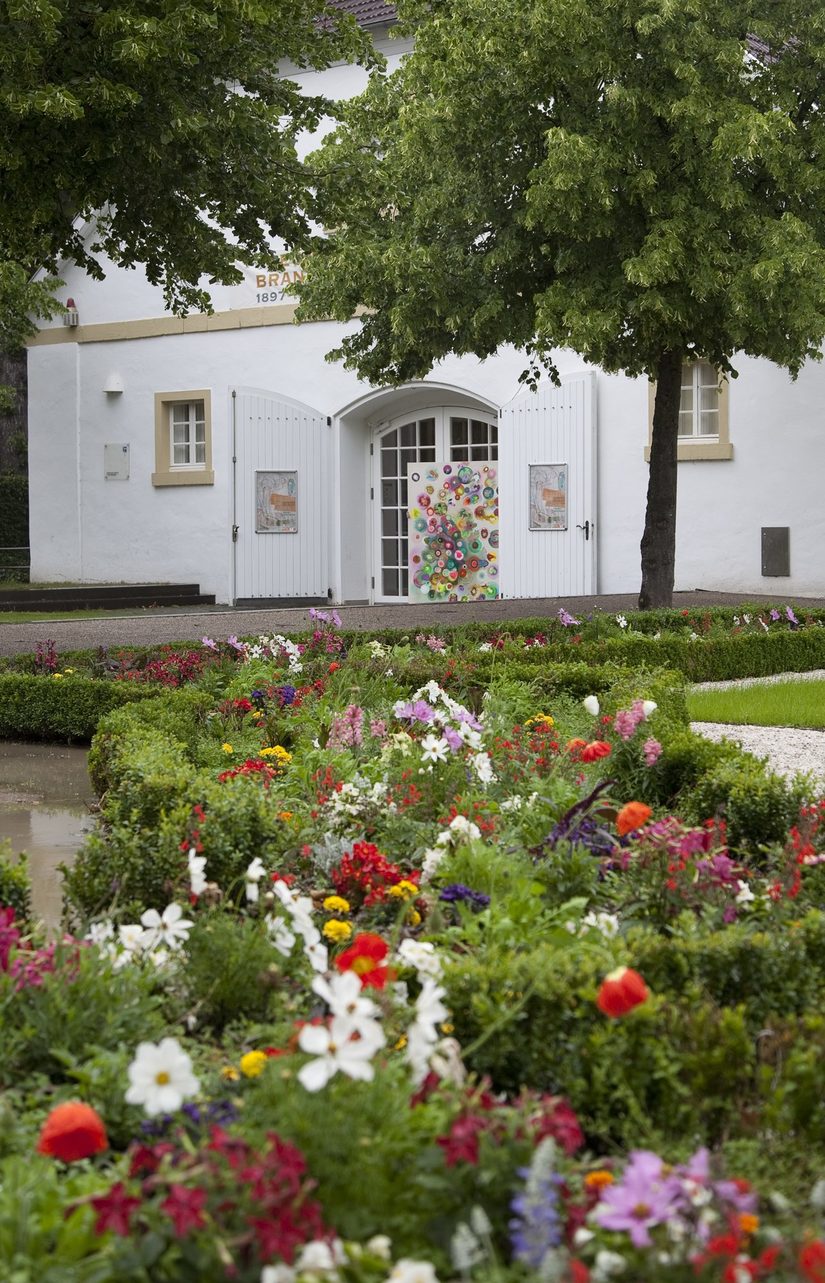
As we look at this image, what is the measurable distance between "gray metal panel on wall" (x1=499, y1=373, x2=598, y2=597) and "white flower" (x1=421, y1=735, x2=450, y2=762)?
41.6ft

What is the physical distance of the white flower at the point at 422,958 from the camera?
2859mm

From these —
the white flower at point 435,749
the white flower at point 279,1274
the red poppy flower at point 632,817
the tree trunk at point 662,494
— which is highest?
the tree trunk at point 662,494

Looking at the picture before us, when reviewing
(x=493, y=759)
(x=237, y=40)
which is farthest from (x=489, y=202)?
(x=493, y=759)

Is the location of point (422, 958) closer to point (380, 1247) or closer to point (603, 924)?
point (603, 924)

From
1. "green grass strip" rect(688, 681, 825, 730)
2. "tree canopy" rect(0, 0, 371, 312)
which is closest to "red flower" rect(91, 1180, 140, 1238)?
"green grass strip" rect(688, 681, 825, 730)

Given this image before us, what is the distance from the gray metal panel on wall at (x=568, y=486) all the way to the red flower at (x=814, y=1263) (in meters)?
15.9

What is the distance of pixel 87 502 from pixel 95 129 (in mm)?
12198

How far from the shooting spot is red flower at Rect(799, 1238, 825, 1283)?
5.43ft

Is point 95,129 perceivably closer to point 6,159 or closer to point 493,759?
point 6,159

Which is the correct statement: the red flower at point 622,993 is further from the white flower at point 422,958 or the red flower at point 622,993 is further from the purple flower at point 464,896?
the purple flower at point 464,896

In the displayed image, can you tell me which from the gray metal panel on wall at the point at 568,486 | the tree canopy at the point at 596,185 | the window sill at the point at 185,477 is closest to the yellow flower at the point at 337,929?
the tree canopy at the point at 596,185

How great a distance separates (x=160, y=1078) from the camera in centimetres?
226

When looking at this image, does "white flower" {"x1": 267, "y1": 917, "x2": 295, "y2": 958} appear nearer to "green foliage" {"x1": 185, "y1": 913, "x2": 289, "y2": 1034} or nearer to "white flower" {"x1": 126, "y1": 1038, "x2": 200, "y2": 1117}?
"green foliage" {"x1": 185, "y1": 913, "x2": 289, "y2": 1034}

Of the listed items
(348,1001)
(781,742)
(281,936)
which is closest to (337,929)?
(281,936)
